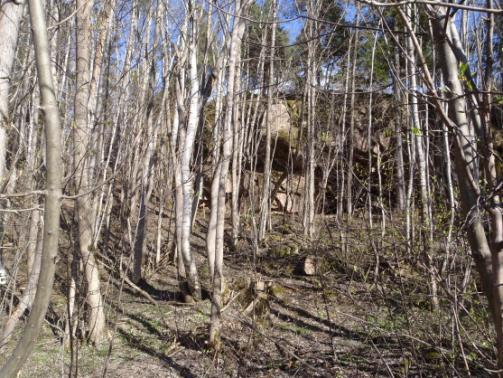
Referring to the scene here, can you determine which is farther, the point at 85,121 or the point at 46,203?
the point at 85,121

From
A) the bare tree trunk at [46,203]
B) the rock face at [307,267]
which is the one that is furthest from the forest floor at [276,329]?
the bare tree trunk at [46,203]

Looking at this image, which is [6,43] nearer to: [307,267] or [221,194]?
[221,194]

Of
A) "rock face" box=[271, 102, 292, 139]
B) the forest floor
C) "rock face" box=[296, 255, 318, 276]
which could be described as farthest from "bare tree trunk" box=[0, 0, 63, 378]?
"rock face" box=[271, 102, 292, 139]

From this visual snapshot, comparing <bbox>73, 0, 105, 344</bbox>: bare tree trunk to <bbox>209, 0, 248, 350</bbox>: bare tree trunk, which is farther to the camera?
<bbox>209, 0, 248, 350</bbox>: bare tree trunk

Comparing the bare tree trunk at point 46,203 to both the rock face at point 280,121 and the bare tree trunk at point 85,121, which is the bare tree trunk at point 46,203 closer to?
the bare tree trunk at point 85,121

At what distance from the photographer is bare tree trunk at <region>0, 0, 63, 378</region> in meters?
1.22

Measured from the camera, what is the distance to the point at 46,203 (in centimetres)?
123

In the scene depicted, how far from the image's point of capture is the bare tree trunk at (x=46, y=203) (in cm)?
122

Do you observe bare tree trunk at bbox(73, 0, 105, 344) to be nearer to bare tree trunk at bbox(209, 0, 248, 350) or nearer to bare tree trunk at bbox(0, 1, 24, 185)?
bare tree trunk at bbox(209, 0, 248, 350)

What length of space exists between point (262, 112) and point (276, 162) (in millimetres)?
1732

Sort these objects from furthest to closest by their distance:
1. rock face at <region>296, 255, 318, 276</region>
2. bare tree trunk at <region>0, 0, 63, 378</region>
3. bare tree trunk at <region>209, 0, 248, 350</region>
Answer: rock face at <region>296, 255, 318, 276</region>
bare tree trunk at <region>209, 0, 248, 350</region>
bare tree trunk at <region>0, 0, 63, 378</region>

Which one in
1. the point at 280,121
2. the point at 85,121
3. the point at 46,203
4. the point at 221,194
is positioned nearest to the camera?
the point at 46,203

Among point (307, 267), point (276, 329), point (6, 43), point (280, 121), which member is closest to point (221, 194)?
point (276, 329)

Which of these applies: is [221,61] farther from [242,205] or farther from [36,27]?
[36,27]
